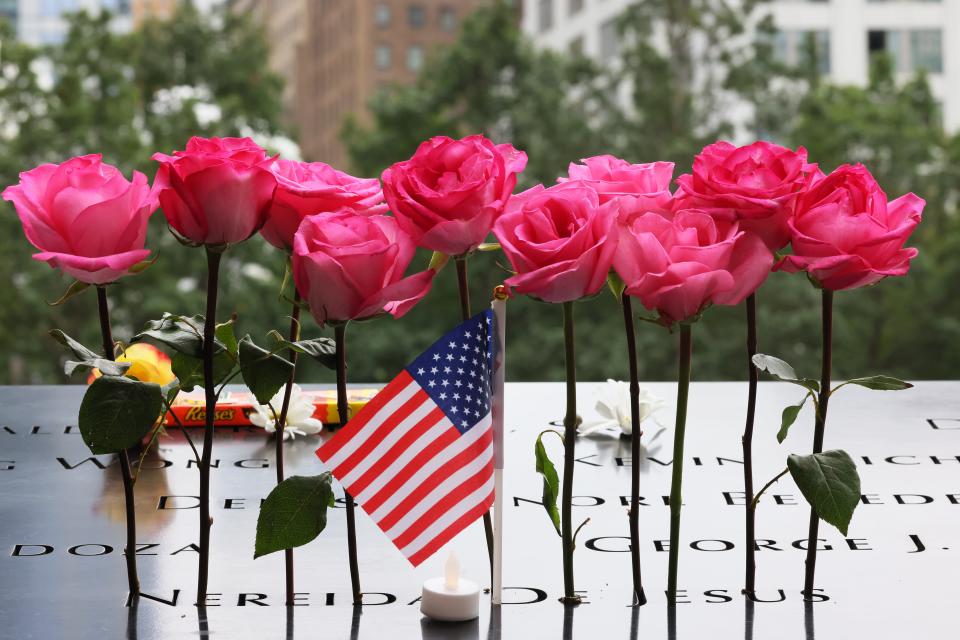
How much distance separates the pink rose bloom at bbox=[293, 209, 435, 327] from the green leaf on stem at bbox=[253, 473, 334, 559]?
0.21 metres

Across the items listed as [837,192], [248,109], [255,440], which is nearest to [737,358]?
[248,109]

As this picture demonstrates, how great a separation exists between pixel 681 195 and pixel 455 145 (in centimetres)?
27

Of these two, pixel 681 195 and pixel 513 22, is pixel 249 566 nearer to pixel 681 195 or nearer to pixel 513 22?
pixel 681 195

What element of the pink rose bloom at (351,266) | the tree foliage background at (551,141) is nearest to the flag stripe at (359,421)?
the pink rose bloom at (351,266)

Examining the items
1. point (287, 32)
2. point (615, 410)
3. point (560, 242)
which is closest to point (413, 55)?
point (287, 32)

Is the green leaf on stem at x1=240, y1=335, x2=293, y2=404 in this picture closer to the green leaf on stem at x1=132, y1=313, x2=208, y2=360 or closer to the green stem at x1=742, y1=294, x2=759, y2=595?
the green leaf on stem at x1=132, y1=313, x2=208, y2=360

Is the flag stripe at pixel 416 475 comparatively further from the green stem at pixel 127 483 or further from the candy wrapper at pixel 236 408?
the candy wrapper at pixel 236 408

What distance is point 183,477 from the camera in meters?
2.63

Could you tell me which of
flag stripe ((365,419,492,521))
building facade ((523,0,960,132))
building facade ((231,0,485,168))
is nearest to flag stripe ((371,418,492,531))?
flag stripe ((365,419,492,521))

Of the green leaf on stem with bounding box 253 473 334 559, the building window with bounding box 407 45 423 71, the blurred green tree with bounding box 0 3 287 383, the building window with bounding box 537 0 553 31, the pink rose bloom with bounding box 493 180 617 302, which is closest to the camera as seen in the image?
the pink rose bloom with bounding box 493 180 617 302

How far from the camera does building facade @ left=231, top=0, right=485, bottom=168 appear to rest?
70938 mm

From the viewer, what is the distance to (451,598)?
172 cm

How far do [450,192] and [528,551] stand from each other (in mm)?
683

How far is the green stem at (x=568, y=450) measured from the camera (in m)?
1.63
